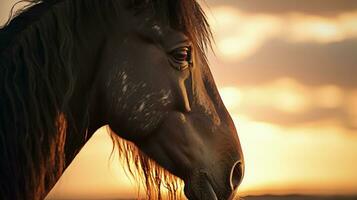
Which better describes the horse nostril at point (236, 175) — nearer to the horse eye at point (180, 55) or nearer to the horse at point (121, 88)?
the horse at point (121, 88)

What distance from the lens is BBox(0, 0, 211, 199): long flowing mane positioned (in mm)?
873

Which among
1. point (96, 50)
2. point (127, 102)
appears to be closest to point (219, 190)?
point (127, 102)

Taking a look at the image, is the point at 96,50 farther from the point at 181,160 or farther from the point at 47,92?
the point at 181,160

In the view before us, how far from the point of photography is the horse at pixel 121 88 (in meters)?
0.90

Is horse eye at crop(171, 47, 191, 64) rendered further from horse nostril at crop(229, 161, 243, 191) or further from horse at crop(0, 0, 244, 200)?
horse nostril at crop(229, 161, 243, 191)

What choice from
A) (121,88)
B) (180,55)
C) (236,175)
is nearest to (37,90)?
(121,88)

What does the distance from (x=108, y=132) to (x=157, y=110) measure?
0.50ft

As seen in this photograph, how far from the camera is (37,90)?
2.96ft

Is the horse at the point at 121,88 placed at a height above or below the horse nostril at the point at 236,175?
above

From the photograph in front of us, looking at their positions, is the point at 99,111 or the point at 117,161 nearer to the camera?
the point at 99,111

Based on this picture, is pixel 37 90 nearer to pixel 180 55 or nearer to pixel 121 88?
pixel 121 88

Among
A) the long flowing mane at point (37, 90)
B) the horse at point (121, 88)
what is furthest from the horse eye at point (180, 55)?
the long flowing mane at point (37, 90)

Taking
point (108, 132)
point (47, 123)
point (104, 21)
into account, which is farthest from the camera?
point (108, 132)

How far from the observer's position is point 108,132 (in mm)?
1124
